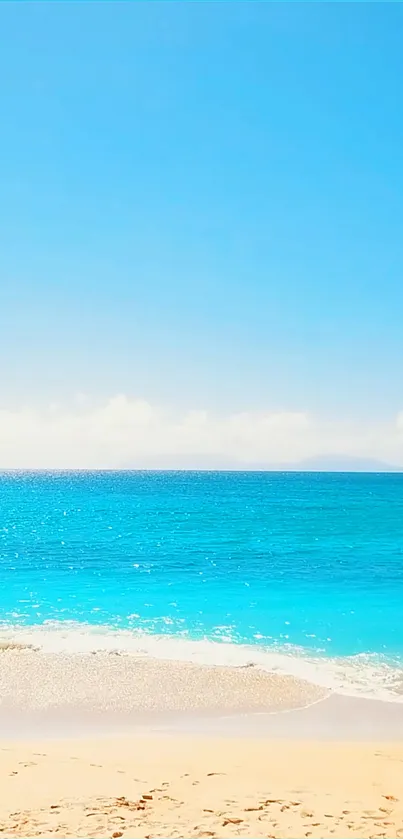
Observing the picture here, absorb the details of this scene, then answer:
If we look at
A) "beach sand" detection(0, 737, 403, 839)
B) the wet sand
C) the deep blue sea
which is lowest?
the deep blue sea

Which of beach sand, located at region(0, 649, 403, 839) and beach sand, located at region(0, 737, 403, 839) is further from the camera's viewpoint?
beach sand, located at region(0, 649, 403, 839)

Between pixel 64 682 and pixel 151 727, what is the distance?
3.50 meters

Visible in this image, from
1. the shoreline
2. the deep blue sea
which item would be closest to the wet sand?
the shoreline

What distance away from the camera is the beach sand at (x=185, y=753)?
7.12m

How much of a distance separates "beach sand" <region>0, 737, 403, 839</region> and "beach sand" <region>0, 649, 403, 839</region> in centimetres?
2

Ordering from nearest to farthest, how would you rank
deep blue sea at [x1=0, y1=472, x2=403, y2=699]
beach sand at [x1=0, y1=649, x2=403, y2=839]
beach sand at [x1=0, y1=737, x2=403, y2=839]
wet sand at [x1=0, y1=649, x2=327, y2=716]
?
beach sand at [x1=0, y1=737, x2=403, y2=839] < beach sand at [x1=0, y1=649, x2=403, y2=839] < wet sand at [x1=0, y1=649, x2=327, y2=716] < deep blue sea at [x1=0, y1=472, x2=403, y2=699]

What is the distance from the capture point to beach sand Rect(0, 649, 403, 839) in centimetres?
712

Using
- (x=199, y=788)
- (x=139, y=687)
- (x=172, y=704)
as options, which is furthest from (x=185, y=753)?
(x=139, y=687)

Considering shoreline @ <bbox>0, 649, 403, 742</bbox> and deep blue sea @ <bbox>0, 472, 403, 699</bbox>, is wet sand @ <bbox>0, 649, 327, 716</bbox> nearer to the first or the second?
shoreline @ <bbox>0, 649, 403, 742</bbox>

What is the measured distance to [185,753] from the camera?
10.1m

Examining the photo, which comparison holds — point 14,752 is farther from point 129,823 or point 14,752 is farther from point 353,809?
point 353,809

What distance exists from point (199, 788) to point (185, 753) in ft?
6.27

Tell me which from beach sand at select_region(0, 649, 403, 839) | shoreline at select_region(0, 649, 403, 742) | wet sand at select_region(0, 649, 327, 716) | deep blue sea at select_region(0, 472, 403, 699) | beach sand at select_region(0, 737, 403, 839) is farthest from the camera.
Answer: deep blue sea at select_region(0, 472, 403, 699)

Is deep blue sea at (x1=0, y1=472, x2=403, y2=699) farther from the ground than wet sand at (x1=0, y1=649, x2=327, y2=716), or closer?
closer
